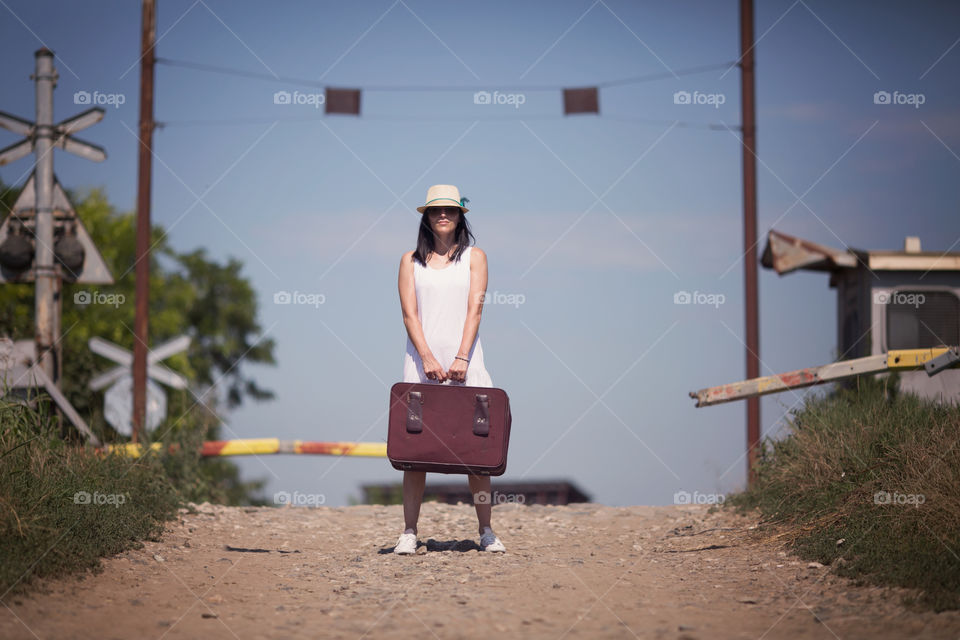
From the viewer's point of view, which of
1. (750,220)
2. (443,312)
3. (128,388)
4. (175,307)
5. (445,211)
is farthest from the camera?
(175,307)

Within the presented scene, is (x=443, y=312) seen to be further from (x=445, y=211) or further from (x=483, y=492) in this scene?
(x=483, y=492)

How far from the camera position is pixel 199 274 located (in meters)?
44.3

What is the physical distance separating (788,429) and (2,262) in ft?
26.0

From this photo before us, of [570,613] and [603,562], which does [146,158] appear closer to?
[603,562]

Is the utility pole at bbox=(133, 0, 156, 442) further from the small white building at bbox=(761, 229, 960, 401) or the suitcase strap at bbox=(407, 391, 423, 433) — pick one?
the small white building at bbox=(761, 229, 960, 401)

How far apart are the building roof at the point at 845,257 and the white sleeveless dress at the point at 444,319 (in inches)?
316

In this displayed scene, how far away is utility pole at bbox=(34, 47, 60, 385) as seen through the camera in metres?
9.92

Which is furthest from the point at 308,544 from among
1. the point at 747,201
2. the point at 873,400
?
the point at 747,201

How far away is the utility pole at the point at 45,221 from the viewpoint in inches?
391
